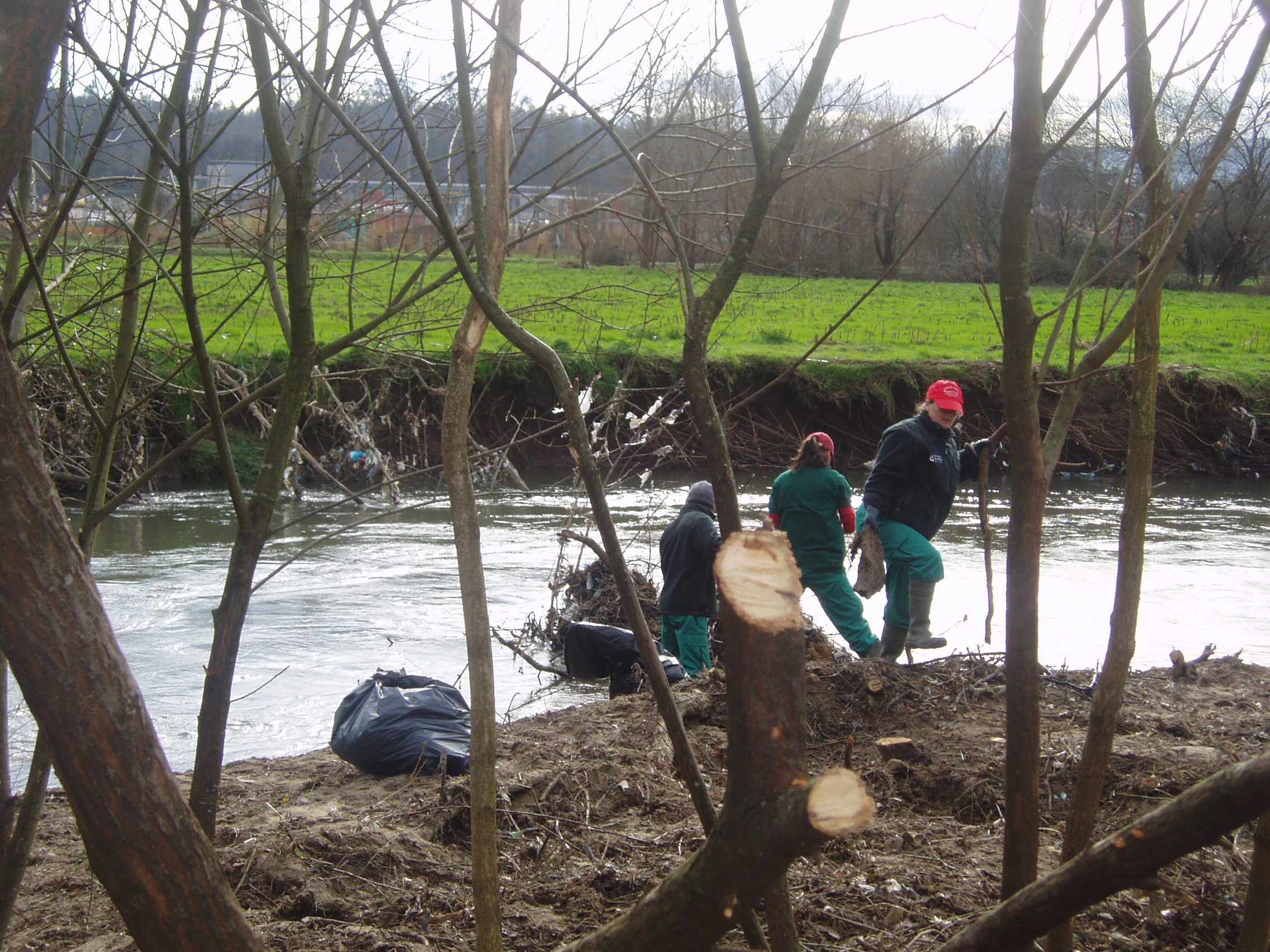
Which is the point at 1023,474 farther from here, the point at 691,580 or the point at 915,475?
the point at 691,580

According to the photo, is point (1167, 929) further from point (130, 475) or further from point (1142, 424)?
point (130, 475)

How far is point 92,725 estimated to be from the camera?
52.6 inches

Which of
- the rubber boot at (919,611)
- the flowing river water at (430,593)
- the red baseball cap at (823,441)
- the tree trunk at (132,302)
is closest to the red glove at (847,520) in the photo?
the red baseball cap at (823,441)

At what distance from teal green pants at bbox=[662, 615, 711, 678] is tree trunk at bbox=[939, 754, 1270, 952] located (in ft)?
18.2

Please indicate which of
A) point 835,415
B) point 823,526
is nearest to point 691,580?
point 823,526

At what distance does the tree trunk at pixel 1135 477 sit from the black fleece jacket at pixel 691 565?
4.67 metres

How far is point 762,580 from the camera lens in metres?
1.55

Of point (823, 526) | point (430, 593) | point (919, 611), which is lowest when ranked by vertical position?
point (430, 593)

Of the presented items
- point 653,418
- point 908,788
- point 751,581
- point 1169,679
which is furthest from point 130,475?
point 751,581

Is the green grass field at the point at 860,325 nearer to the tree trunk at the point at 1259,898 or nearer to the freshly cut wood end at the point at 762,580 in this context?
the freshly cut wood end at the point at 762,580

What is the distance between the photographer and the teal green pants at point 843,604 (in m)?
6.68

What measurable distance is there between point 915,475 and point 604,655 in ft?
7.87

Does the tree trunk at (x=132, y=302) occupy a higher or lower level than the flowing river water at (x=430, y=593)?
higher

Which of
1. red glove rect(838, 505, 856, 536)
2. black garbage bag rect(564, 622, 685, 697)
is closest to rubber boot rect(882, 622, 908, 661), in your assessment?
red glove rect(838, 505, 856, 536)
